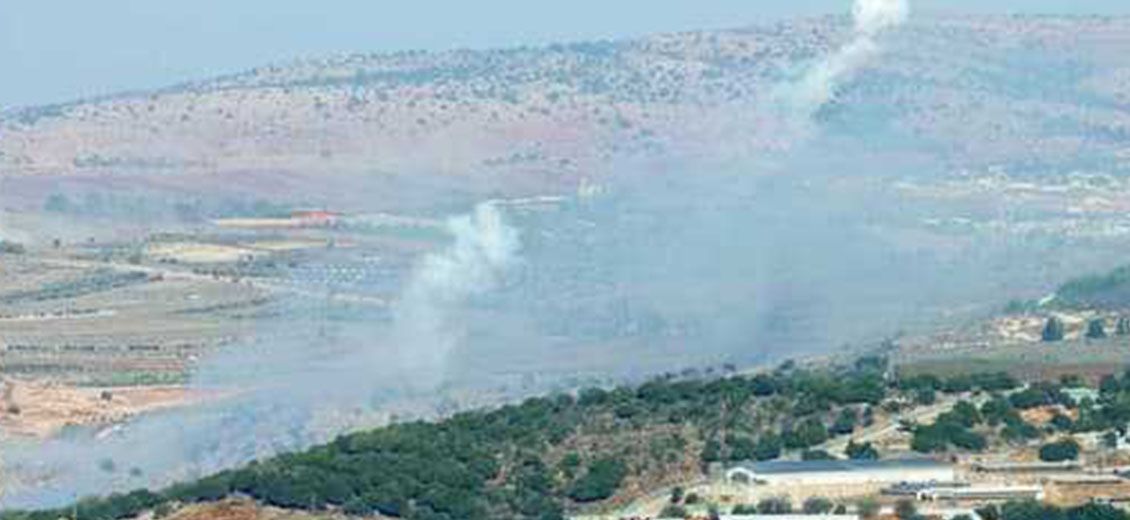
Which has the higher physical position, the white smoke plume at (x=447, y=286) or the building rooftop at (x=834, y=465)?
the white smoke plume at (x=447, y=286)

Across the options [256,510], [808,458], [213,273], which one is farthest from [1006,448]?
[213,273]

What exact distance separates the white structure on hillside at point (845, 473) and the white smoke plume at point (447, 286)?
4639 centimetres

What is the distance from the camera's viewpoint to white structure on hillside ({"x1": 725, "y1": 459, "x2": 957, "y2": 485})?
3337 inches

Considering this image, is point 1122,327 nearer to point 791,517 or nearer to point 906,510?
point 906,510

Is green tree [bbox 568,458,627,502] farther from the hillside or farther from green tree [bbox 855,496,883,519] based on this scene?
green tree [bbox 855,496,883,519]

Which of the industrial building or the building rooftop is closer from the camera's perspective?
the industrial building

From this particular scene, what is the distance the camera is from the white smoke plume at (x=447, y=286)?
140500 millimetres

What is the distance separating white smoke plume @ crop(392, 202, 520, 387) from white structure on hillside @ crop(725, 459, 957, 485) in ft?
152

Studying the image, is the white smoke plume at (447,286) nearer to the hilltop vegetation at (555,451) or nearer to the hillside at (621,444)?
the hilltop vegetation at (555,451)

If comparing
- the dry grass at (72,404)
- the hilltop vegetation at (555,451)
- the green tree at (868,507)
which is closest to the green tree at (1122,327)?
the hilltop vegetation at (555,451)

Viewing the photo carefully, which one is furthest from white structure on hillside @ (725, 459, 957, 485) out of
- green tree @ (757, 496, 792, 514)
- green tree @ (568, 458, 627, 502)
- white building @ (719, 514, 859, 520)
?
white building @ (719, 514, 859, 520)

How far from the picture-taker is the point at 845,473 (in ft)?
279

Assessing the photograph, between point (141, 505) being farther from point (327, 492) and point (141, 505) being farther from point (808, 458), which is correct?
point (808, 458)

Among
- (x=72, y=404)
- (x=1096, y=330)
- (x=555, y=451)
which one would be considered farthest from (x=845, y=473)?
(x=72, y=404)
